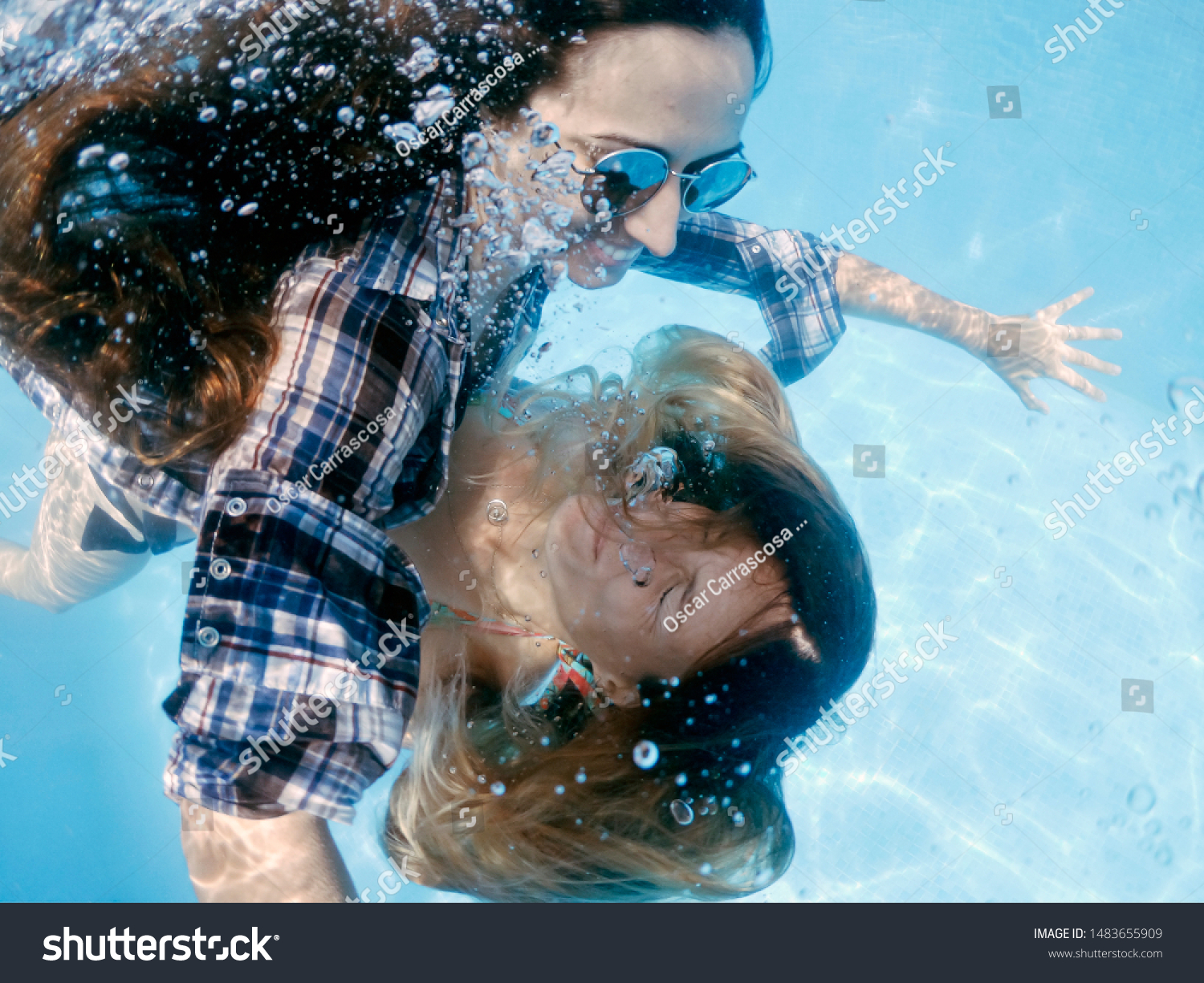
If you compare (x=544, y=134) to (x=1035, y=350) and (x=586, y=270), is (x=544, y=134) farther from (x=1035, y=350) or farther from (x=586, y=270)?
(x=1035, y=350)

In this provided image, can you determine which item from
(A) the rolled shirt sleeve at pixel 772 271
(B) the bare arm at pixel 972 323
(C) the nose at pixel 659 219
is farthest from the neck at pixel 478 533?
(B) the bare arm at pixel 972 323

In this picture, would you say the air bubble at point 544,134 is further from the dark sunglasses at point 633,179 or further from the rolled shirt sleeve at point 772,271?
the rolled shirt sleeve at point 772,271

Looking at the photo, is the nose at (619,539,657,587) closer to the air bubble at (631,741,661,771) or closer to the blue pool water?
the air bubble at (631,741,661,771)

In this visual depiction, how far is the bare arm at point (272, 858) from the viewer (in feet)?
4.03


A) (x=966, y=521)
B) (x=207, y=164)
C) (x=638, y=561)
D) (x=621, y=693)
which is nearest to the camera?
(x=207, y=164)

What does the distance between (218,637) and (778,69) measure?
287 centimetres

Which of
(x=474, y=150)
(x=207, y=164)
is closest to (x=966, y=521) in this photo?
(x=474, y=150)

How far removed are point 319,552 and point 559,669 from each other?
0.62 m

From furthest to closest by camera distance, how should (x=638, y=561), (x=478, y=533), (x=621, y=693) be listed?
(x=478, y=533)
(x=621, y=693)
(x=638, y=561)

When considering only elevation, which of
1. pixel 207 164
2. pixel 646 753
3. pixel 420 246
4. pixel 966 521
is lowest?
pixel 966 521

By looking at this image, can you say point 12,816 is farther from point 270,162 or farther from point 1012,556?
point 1012,556

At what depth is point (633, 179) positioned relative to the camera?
1342 mm
